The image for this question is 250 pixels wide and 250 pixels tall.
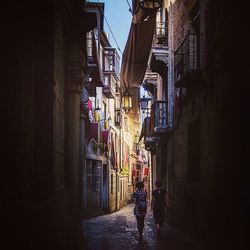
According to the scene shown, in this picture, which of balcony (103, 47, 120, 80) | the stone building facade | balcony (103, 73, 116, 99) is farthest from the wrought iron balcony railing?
balcony (103, 47, 120, 80)

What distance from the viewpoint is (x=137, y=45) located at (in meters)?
22.3

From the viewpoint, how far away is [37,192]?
7180 mm

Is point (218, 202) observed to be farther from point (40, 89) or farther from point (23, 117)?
point (23, 117)

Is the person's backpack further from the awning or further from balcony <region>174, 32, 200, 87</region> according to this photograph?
the awning

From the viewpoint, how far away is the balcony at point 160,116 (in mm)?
20938

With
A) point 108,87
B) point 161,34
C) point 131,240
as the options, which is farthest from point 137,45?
point 131,240

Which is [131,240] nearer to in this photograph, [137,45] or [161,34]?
[161,34]

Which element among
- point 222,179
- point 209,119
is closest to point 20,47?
point 222,179

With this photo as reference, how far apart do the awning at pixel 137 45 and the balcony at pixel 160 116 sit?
294 centimetres

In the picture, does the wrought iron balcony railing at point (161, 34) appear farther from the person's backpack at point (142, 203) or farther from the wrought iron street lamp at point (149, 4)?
the person's backpack at point (142, 203)

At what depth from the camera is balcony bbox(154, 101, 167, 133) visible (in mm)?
20938

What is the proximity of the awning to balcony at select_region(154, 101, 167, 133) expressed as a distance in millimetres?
2936

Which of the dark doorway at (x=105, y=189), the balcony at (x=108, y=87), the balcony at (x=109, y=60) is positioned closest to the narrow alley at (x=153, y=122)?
the dark doorway at (x=105, y=189)

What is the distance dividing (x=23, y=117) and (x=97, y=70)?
13.8 metres
